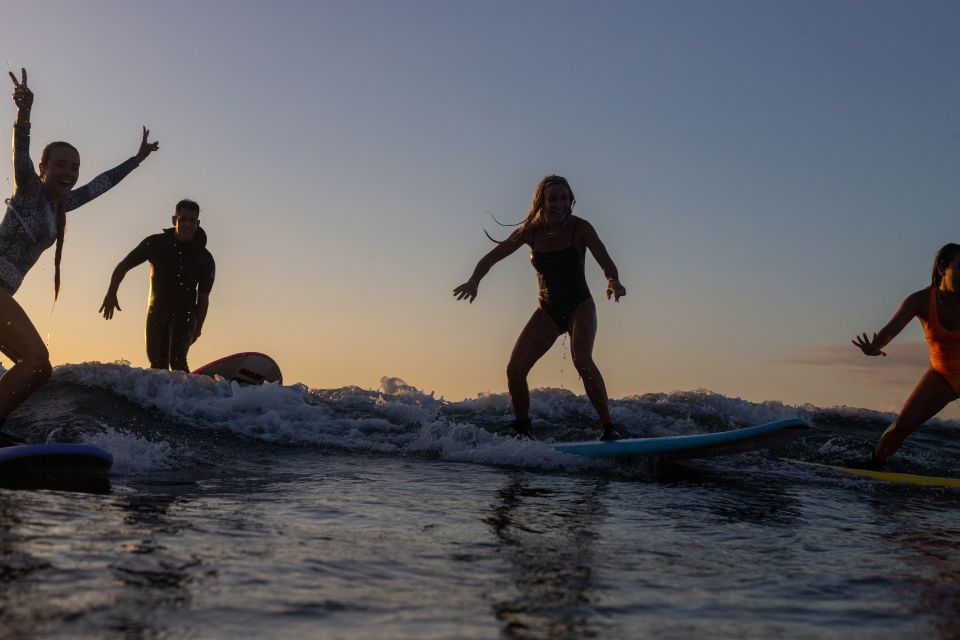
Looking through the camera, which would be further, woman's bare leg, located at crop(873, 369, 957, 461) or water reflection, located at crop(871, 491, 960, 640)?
woman's bare leg, located at crop(873, 369, 957, 461)

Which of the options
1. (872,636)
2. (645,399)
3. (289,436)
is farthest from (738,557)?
(645,399)

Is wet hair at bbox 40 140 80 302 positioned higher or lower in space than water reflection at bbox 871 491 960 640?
higher

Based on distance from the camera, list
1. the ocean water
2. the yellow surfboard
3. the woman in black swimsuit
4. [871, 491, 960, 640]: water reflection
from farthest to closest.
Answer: the woman in black swimsuit, the yellow surfboard, [871, 491, 960, 640]: water reflection, the ocean water

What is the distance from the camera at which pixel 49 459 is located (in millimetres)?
4832

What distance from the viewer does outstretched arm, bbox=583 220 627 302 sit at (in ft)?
23.5

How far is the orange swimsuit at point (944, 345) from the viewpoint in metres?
6.91

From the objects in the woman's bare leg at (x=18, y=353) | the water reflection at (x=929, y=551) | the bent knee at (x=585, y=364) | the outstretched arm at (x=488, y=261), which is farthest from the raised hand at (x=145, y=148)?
the water reflection at (x=929, y=551)


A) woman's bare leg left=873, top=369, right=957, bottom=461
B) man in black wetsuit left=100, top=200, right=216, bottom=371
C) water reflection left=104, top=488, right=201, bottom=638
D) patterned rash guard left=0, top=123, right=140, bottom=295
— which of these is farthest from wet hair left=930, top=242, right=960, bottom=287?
man in black wetsuit left=100, top=200, right=216, bottom=371

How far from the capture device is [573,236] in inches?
303

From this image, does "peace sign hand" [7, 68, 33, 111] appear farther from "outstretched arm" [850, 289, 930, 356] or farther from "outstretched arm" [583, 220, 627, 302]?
"outstretched arm" [850, 289, 930, 356]

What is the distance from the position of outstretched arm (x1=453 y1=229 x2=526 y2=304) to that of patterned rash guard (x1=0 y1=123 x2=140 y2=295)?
3.35 metres

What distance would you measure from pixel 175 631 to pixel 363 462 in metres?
4.88

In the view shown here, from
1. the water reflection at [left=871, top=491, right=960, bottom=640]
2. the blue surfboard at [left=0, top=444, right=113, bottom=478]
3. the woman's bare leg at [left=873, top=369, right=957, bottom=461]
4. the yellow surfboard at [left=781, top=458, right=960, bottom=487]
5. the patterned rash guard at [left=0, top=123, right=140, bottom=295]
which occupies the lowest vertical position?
the water reflection at [left=871, top=491, right=960, bottom=640]

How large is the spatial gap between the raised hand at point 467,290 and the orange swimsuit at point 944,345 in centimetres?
381
